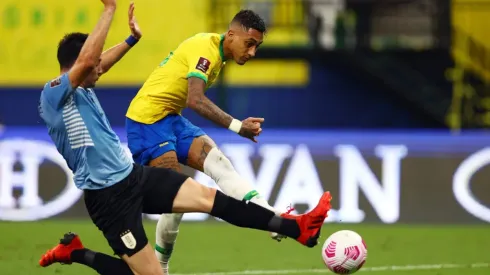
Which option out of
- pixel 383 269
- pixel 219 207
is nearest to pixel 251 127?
pixel 219 207

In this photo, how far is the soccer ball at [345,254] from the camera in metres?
8.05

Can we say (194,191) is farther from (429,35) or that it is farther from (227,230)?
(429,35)

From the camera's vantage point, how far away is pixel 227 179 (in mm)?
8883

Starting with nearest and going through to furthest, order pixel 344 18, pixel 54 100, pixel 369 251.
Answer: pixel 54 100
pixel 369 251
pixel 344 18

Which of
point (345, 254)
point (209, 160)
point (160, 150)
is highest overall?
point (160, 150)

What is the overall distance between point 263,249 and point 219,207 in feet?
13.1

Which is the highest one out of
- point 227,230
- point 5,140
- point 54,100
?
point 54,100

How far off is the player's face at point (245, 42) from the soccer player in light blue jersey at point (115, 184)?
4.99 feet

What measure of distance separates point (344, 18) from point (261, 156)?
779 centimetres

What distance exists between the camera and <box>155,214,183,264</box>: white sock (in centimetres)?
903

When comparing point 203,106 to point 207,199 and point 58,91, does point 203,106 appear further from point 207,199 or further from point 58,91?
point 58,91

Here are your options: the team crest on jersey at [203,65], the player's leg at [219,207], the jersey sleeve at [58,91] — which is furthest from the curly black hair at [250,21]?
the jersey sleeve at [58,91]

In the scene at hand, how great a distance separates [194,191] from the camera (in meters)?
7.52

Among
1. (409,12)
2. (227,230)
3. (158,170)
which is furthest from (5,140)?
(409,12)
